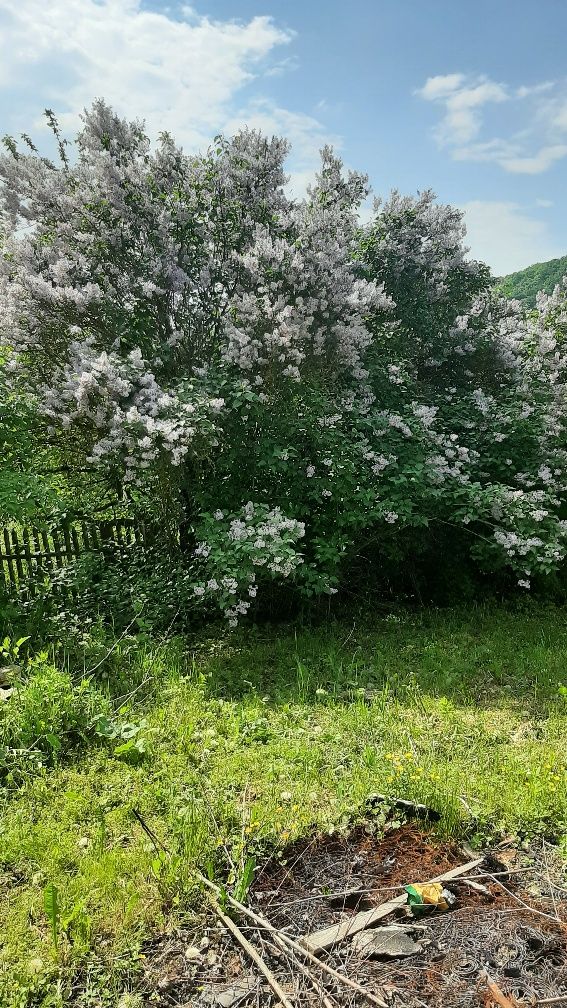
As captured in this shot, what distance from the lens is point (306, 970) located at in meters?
2.01

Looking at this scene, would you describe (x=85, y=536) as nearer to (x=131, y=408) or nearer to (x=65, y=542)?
(x=65, y=542)

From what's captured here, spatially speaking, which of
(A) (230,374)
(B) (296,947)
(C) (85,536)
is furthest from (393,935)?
(C) (85,536)

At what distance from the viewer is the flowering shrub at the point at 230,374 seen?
474cm

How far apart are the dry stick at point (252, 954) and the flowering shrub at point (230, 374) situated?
2393mm

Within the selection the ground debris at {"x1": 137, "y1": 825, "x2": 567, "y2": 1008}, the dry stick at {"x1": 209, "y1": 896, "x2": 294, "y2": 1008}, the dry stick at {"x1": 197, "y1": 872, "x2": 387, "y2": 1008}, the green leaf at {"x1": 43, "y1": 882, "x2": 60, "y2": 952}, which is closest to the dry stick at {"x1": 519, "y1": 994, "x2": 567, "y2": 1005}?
the ground debris at {"x1": 137, "y1": 825, "x2": 567, "y2": 1008}

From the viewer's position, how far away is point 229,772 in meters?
3.10

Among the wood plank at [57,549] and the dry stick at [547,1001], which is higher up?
the wood plank at [57,549]

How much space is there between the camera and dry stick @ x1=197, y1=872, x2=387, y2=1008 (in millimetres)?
1932

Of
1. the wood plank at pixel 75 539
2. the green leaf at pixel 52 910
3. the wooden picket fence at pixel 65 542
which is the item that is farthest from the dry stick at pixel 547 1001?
the wood plank at pixel 75 539

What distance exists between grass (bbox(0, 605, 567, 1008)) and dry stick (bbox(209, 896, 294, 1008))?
0.12 metres

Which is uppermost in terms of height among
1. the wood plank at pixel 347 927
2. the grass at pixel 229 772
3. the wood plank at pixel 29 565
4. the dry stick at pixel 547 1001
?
the wood plank at pixel 29 565

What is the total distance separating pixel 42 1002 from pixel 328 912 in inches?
39.6

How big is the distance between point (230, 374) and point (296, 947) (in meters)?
3.88

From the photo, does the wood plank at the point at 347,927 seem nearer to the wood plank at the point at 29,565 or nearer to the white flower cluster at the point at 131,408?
the white flower cluster at the point at 131,408
